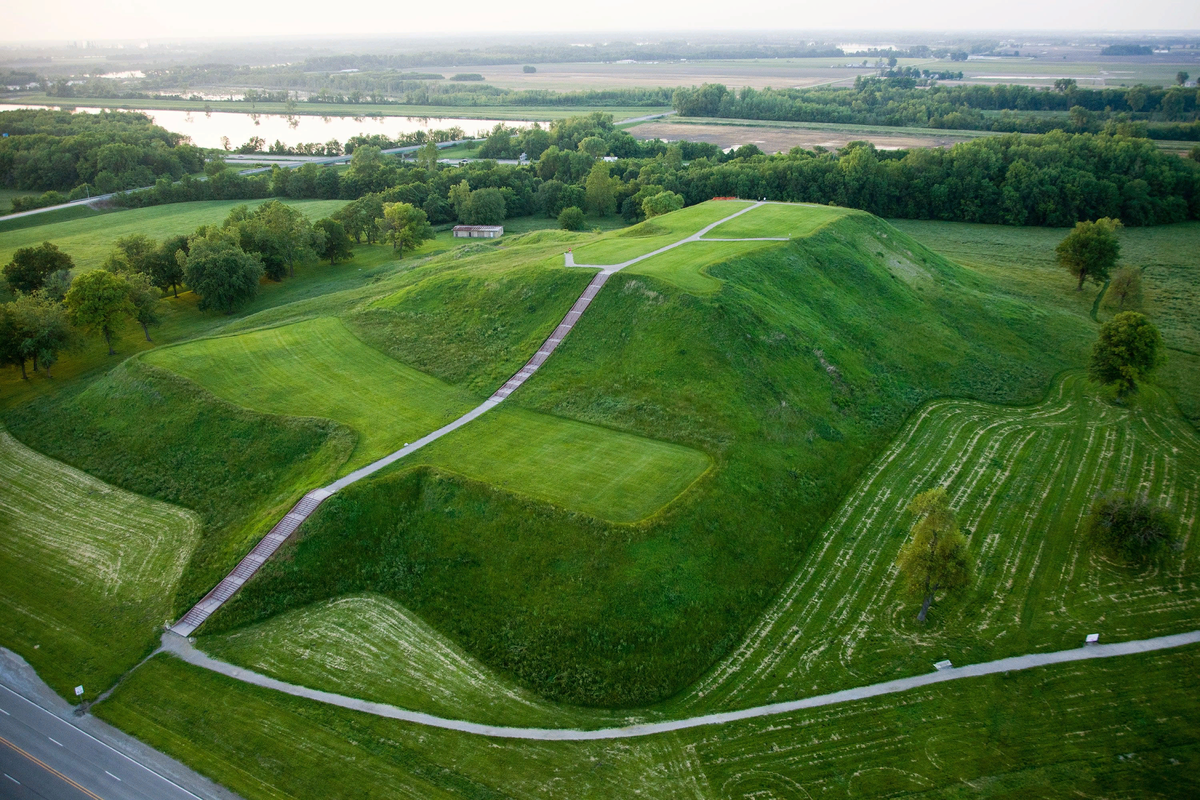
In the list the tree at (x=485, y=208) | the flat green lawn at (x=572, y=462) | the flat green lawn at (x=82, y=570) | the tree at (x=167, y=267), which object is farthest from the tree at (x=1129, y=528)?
the tree at (x=485, y=208)

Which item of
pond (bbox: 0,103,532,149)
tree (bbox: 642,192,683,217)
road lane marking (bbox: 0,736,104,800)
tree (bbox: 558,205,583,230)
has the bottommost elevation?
road lane marking (bbox: 0,736,104,800)

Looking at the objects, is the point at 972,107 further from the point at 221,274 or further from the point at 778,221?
the point at 221,274

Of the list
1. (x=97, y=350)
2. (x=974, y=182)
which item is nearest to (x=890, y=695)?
(x=97, y=350)

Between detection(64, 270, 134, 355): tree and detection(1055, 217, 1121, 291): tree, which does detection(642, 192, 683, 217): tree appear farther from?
detection(64, 270, 134, 355): tree

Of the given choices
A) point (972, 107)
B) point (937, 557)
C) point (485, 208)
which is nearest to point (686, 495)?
point (937, 557)

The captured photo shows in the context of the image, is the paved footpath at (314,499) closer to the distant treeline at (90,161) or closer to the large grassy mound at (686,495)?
the large grassy mound at (686,495)

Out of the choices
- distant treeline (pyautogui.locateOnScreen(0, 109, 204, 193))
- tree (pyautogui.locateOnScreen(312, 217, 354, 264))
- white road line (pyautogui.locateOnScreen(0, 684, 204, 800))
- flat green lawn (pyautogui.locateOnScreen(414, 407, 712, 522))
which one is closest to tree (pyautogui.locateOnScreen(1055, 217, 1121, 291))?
flat green lawn (pyautogui.locateOnScreen(414, 407, 712, 522))
